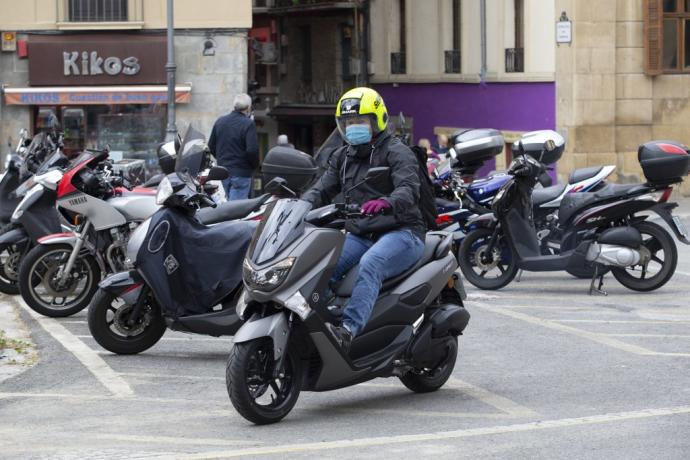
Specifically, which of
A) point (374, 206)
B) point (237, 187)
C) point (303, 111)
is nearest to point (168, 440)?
point (374, 206)

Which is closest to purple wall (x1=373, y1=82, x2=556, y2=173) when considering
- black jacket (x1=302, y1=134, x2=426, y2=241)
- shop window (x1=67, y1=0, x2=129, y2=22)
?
shop window (x1=67, y1=0, x2=129, y2=22)

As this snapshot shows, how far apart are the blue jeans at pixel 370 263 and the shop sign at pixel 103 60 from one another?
19485 mm

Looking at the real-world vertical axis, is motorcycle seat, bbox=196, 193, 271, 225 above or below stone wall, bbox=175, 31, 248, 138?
below

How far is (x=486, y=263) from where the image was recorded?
14211mm

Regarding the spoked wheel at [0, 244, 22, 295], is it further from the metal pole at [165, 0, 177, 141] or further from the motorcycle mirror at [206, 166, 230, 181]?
the metal pole at [165, 0, 177, 141]

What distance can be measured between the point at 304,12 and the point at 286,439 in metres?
37.3

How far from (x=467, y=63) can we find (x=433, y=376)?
88.7 feet

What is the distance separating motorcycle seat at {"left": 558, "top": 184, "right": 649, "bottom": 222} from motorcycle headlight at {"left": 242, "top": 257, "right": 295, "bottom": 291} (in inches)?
260

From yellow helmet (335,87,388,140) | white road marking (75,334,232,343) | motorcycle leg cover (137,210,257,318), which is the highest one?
yellow helmet (335,87,388,140)

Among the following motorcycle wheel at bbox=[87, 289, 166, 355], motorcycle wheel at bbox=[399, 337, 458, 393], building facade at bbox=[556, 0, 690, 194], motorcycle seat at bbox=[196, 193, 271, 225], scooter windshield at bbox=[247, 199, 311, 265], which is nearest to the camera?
scooter windshield at bbox=[247, 199, 311, 265]

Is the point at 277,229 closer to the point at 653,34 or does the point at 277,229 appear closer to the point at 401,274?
the point at 401,274

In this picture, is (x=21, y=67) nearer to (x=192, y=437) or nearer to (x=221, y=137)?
(x=221, y=137)

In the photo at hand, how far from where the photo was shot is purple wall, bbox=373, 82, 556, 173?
Answer: 1241 inches

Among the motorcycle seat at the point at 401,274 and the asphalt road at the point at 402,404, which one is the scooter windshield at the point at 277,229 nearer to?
the motorcycle seat at the point at 401,274
